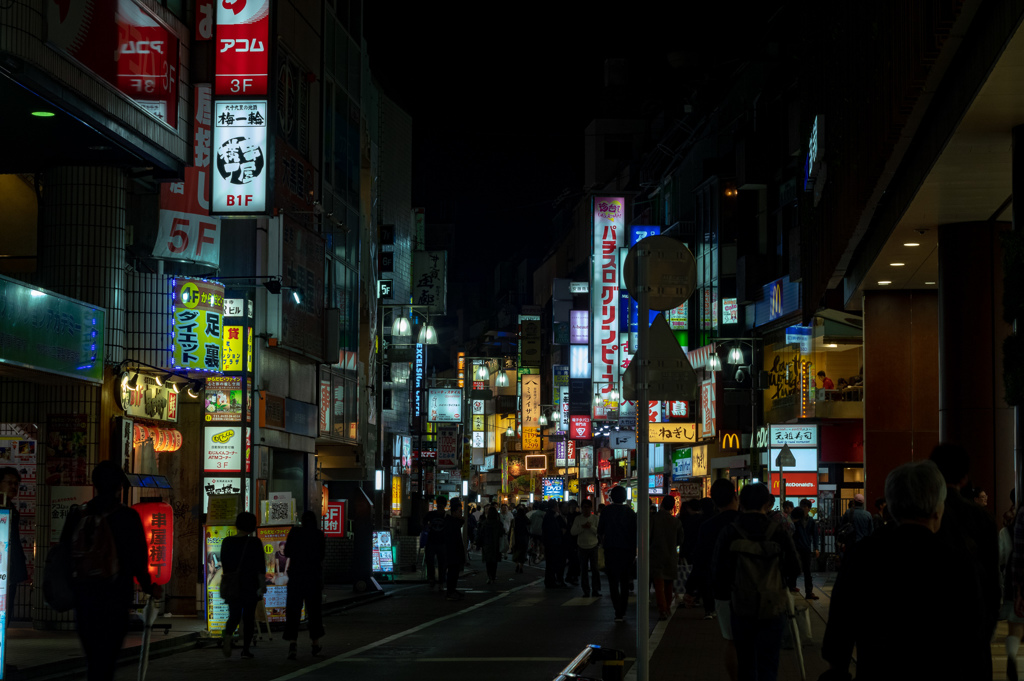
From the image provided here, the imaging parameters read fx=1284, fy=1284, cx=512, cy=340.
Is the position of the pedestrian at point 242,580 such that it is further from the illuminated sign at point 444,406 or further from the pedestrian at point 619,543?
the illuminated sign at point 444,406

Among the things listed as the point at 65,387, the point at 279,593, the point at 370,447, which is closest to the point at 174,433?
the point at 65,387

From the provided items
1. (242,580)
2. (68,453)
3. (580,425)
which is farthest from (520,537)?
(580,425)

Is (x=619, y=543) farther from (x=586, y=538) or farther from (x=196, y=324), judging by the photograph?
(x=196, y=324)

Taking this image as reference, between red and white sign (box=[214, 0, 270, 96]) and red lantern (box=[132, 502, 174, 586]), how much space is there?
713 centimetres

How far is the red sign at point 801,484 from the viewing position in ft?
140

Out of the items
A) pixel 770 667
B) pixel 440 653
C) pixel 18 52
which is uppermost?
pixel 18 52

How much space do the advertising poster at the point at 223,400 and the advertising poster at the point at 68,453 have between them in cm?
414

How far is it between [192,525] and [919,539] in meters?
17.5

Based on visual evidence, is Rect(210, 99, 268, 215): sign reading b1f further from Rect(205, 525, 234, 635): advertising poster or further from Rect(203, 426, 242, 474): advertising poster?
Rect(205, 525, 234, 635): advertising poster

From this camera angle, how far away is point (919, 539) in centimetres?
507

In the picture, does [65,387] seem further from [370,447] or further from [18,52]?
[370,447]

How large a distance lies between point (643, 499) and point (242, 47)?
45.1 ft

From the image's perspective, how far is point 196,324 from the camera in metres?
20.2

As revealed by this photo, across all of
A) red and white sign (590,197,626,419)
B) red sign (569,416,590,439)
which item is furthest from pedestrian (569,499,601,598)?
red sign (569,416,590,439)
